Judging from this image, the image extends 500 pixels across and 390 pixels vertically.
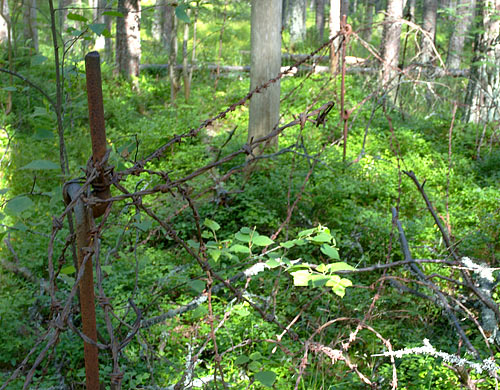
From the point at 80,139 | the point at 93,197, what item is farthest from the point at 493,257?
the point at 80,139

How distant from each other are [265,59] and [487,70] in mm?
3597

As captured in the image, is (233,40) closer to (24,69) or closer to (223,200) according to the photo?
(24,69)

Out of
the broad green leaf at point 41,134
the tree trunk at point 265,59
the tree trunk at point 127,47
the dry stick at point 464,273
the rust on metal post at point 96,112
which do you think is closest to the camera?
the rust on metal post at point 96,112

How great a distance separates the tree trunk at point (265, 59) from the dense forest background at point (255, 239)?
20 millimetres

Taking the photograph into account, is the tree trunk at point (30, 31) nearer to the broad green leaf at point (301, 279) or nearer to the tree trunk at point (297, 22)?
the broad green leaf at point (301, 279)

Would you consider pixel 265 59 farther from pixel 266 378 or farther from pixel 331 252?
pixel 266 378

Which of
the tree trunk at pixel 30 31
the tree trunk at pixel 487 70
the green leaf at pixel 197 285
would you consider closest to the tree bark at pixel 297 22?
the tree trunk at pixel 30 31

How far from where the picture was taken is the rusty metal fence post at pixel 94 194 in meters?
1.06

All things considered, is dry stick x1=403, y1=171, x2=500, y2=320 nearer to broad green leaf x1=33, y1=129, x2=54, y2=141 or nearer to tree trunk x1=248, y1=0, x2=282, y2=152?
broad green leaf x1=33, y1=129, x2=54, y2=141

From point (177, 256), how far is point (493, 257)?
99.0 inches

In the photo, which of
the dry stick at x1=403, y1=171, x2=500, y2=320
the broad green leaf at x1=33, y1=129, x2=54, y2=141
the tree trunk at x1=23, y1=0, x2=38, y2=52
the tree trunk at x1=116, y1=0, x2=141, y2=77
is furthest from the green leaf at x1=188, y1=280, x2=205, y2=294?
the tree trunk at x1=116, y1=0, x2=141, y2=77

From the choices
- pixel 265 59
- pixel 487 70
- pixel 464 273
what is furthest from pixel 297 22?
pixel 464 273

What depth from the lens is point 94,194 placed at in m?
1.11

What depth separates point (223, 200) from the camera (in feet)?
4.58
